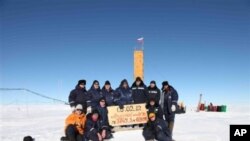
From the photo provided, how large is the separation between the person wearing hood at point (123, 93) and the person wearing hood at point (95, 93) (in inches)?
27.9

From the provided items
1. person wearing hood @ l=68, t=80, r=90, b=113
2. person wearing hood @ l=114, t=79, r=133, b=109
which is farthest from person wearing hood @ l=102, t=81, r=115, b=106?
person wearing hood @ l=68, t=80, r=90, b=113

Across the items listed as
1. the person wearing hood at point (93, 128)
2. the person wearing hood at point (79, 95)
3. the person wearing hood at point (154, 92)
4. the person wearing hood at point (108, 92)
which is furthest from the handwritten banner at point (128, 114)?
the person wearing hood at point (93, 128)

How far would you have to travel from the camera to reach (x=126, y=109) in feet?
44.4

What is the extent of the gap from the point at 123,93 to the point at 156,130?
255 centimetres

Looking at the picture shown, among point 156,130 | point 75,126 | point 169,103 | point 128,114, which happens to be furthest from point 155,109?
point 75,126

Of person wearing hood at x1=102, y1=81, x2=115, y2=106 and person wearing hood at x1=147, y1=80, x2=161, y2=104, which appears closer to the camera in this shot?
person wearing hood at x1=147, y1=80, x2=161, y2=104

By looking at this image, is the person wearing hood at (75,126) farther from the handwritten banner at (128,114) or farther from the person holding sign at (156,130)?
the handwritten banner at (128,114)

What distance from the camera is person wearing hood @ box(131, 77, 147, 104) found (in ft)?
43.3

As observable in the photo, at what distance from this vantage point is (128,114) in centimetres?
1356

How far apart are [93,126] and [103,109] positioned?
1.75 meters

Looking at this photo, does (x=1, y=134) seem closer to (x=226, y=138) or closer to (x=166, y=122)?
(x=166, y=122)

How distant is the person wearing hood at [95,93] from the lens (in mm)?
12498

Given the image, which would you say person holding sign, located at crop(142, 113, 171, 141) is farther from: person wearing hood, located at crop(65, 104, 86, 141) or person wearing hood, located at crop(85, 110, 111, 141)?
person wearing hood, located at crop(65, 104, 86, 141)

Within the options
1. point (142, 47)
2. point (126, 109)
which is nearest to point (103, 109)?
point (126, 109)
